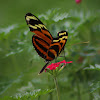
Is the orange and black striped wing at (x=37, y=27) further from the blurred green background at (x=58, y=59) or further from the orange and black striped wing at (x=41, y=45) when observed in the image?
the blurred green background at (x=58, y=59)

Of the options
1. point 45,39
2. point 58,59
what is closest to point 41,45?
point 45,39

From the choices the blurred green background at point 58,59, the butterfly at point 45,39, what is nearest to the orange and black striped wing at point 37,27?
the butterfly at point 45,39

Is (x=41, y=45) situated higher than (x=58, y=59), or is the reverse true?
(x=41, y=45)

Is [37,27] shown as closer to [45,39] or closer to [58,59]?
[45,39]

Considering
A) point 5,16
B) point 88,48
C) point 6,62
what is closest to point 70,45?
point 88,48

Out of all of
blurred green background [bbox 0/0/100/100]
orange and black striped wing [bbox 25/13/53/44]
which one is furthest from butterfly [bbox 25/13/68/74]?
blurred green background [bbox 0/0/100/100]

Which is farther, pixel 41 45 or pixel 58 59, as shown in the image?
pixel 58 59

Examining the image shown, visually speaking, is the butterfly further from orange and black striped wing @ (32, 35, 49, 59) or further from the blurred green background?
the blurred green background

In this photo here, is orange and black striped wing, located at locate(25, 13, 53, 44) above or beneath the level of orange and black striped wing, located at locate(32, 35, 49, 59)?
above
